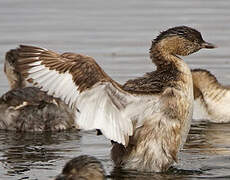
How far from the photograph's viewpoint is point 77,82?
35.8 feet

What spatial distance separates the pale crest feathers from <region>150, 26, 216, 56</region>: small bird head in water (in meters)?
0.89

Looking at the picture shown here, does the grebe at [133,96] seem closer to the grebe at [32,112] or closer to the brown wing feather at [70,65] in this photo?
the brown wing feather at [70,65]

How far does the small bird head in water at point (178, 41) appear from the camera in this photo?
462 inches

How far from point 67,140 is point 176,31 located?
2.32m

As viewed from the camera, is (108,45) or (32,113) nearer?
(32,113)

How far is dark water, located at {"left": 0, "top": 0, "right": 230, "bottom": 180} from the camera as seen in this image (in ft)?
39.4

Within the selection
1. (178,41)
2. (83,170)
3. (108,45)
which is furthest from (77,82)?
(108,45)

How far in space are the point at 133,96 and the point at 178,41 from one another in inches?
40.2

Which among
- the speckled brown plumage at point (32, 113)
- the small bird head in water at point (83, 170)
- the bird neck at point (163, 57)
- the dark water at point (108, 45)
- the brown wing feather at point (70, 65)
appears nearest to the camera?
the small bird head in water at point (83, 170)

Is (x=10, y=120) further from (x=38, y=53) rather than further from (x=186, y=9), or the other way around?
(x=186, y=9)

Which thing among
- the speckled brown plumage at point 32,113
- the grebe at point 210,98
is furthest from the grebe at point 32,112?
the grebe at point 210,98

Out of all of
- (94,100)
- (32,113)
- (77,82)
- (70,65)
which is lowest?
(32,113)

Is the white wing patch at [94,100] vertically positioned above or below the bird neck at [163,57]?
below

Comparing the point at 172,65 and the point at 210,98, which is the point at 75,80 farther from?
the point at 210,98
